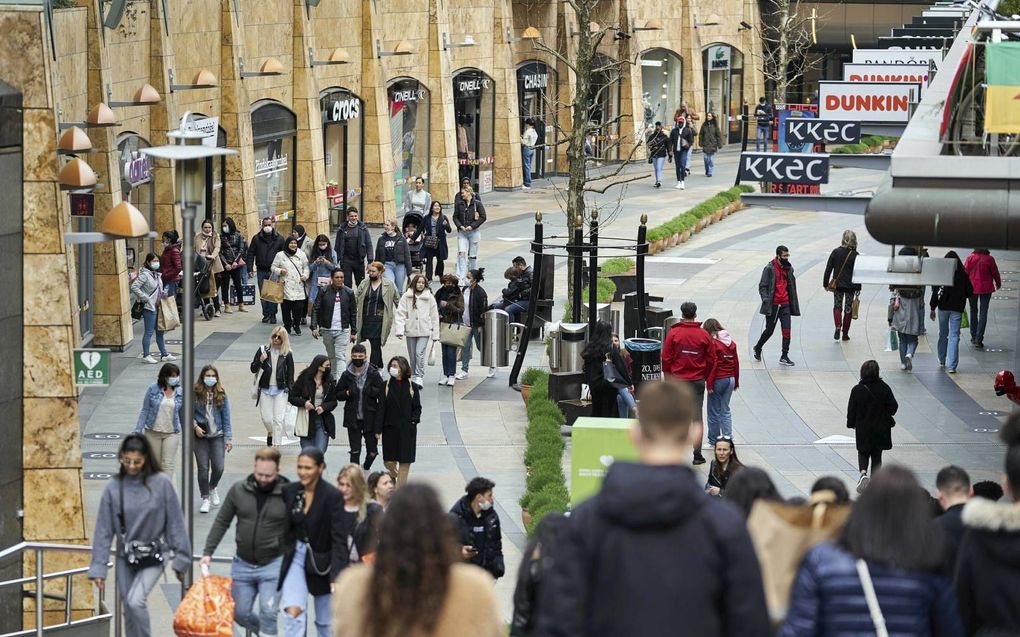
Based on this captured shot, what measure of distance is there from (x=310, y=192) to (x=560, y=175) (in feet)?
47.3

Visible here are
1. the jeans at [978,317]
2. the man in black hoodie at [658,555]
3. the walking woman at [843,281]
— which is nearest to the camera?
the man in black hoodie at [658,555]

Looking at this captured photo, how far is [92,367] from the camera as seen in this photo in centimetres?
1399

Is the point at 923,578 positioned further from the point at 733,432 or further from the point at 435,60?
the point at 435,60

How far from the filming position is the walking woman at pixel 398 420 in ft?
55.5

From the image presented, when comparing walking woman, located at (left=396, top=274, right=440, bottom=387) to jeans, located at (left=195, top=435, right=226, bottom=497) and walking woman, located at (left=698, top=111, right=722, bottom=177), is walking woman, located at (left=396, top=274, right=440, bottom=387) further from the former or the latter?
walking woman, located at (left=698, top=111, right=722, bottom=177)

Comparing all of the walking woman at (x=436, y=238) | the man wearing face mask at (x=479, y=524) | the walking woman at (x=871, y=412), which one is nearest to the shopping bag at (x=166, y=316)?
the walking woman at (x=436, y=238)

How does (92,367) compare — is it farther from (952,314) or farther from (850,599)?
(952,314)

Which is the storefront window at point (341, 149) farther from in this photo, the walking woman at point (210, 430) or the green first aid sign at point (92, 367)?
the green first aid sign at point (92, 367)

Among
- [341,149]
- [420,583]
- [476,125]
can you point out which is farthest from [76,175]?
[476,125]

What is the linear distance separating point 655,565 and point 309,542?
570 centimetres

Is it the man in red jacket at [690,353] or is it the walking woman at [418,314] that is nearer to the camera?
the man in red jacket at [690,353]

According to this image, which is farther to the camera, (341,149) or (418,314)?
(341,149)

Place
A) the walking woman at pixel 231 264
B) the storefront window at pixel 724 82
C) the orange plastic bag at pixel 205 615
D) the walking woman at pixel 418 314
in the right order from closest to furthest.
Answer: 1. the orange plastic bag at pixel 205 615
2. the walking woman at pixel 418 314
3. the walking woman at pixel 231 264
4. the storefront window at pixel 724 82

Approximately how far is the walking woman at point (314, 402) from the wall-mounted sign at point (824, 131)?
294 inches
